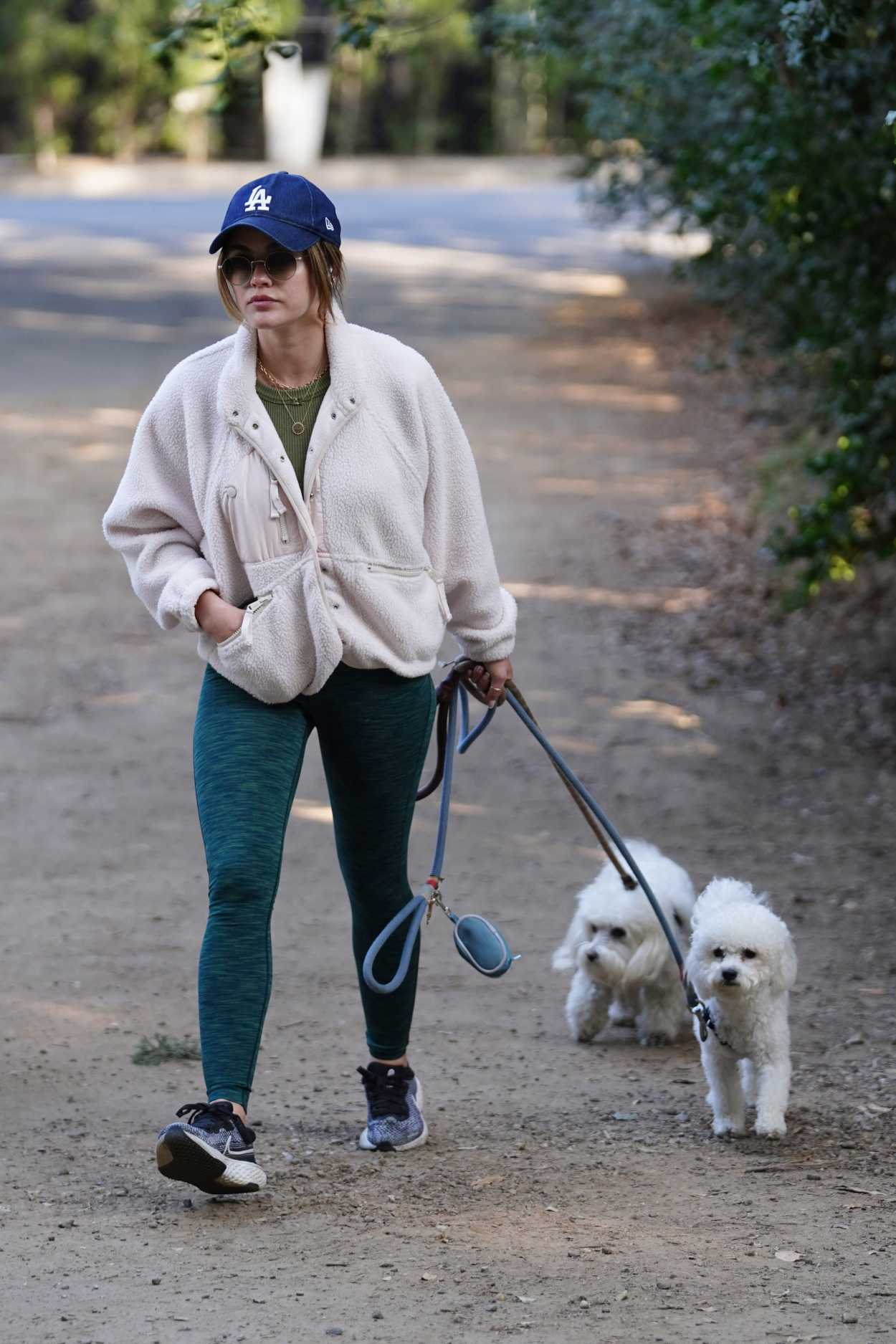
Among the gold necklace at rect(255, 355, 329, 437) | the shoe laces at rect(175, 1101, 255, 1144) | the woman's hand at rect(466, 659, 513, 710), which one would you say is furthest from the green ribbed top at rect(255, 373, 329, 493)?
the shoe laces at rect(175, 1101, 255, 1144)

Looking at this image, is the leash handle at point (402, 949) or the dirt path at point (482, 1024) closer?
the dirt path at point (482, 1024)

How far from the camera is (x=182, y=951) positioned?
5.79 m

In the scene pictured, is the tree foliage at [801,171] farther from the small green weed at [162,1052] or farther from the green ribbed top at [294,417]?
the small green weed at [162,1052]

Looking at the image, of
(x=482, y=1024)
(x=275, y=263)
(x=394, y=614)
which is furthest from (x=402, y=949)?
(x=275, y=263)

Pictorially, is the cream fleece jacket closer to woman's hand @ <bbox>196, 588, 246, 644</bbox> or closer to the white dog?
woman's hand @ <bbox>196, 588, 246, 644</bbox>

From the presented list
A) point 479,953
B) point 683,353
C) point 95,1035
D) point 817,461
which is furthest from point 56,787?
point 683,353

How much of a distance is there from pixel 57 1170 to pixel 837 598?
6.77m

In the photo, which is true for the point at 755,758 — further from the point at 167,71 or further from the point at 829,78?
the point at 167,71

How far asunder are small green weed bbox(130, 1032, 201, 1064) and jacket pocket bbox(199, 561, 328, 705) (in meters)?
1.57

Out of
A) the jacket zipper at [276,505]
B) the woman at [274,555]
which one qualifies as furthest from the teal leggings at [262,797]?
the jacket zipper at [276,505]

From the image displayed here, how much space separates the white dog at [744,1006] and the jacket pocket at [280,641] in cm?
127

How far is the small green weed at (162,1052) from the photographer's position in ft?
15.9

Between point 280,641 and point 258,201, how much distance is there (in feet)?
2.81

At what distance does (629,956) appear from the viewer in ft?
16.4
